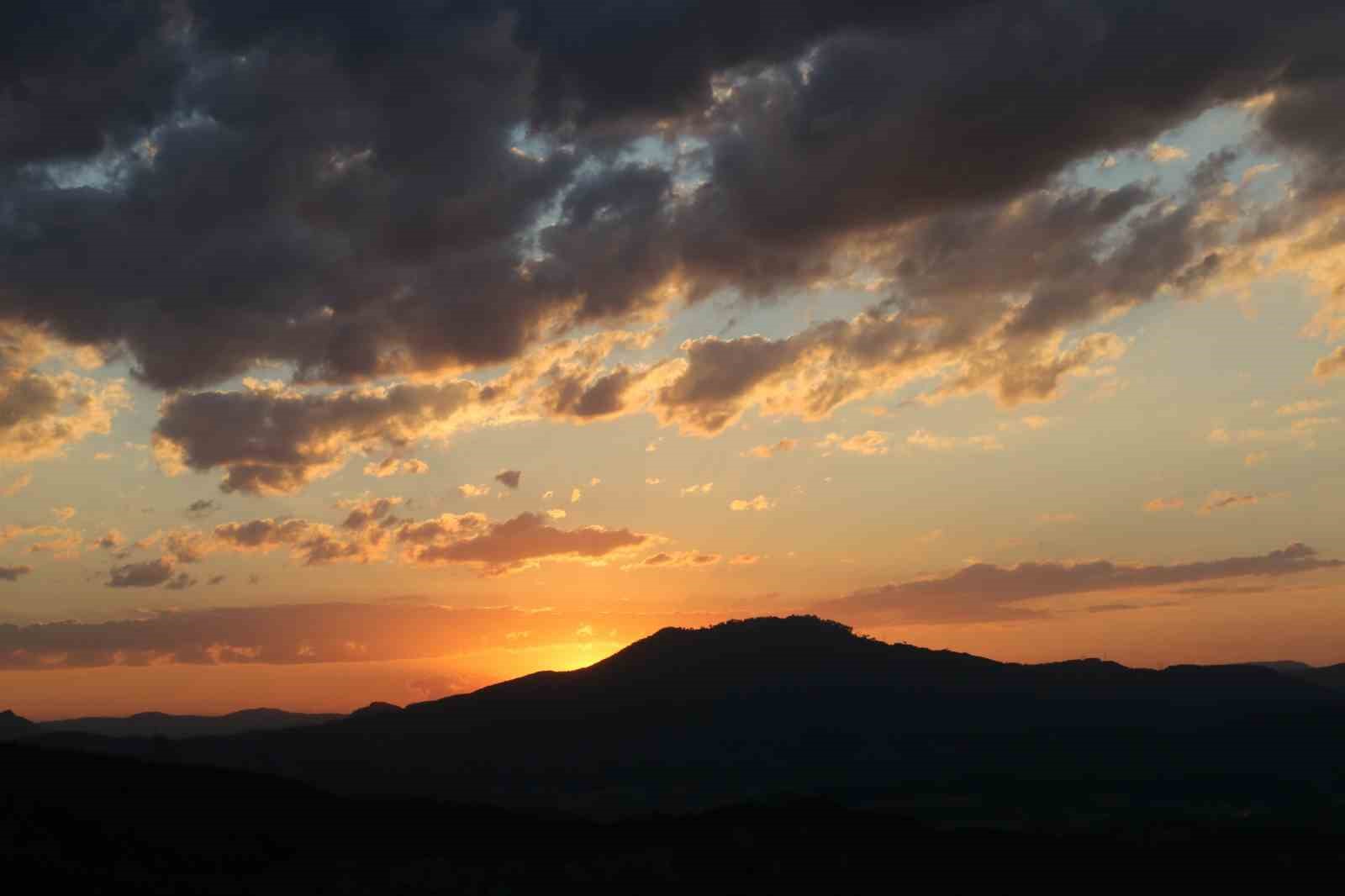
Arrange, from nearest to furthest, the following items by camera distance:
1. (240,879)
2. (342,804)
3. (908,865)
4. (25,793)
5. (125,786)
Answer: (240,879) → (25,793) → (125,786) → (908,865) → (342,804)

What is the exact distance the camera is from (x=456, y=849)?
142625 millimetres

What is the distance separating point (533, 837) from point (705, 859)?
25.4 metres

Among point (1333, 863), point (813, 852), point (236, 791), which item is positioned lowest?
point (1333, 863)

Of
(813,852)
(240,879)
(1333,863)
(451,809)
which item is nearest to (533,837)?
(451,809)

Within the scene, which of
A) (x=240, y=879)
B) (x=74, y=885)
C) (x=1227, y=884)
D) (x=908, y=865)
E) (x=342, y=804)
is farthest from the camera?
(x=1227, y=884)

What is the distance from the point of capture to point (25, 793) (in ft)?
414

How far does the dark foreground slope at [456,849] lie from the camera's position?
116125 millimetres

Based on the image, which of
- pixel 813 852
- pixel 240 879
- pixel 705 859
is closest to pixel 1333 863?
pixel 813 852

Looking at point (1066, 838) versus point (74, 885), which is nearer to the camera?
point (74, 885)

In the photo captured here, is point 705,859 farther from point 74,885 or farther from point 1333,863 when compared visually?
point 1333,863

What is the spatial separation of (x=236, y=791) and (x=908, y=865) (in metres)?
87.0

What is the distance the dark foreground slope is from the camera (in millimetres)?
116125

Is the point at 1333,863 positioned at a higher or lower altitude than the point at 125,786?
lower

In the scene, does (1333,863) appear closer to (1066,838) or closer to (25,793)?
(1066,838)
